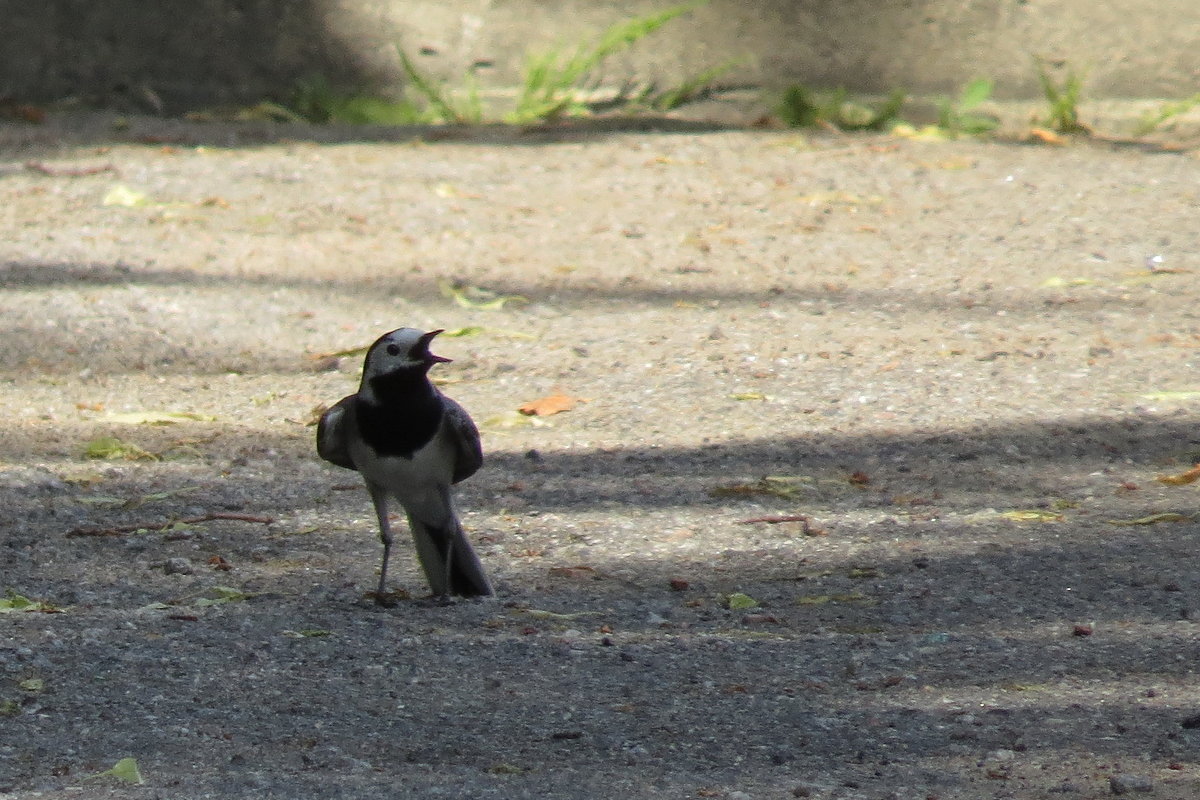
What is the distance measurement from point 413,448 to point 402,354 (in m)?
0.23

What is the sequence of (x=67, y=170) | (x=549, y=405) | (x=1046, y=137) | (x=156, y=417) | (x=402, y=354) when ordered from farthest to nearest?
(x=1046, y=137) → (x=67, y=170) → (x=549, y=405) → (x=156, y=417) → (x=402, y=354)

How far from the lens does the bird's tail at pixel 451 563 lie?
4180mm

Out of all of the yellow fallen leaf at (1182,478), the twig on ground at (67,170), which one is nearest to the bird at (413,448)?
the yellow fallen leaf at (1182,478)

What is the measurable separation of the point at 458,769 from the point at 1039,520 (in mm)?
2189

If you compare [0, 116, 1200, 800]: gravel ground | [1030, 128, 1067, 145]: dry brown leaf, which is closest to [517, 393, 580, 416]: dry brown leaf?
[0, 116, 1200, 800]: gravel ground

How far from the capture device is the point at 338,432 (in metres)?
4.22

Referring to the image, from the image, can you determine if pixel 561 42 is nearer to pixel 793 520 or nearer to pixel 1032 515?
pixel 793 520

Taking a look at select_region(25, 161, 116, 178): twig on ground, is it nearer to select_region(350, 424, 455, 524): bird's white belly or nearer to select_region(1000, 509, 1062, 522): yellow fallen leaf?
select_region(350, 424, 455, 524): bird's white belly

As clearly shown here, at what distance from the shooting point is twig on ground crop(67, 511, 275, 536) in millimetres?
4582

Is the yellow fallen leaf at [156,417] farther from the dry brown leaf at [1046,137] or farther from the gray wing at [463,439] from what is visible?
the dry brown leaf at [1046,137]

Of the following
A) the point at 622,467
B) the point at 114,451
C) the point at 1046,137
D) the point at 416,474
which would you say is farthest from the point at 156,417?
the point at 1046,137

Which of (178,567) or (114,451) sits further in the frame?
(114,451)

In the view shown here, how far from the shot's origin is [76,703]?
133 inches

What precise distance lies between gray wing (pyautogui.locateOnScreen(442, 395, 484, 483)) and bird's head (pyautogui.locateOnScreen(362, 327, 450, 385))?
15 centimetres
